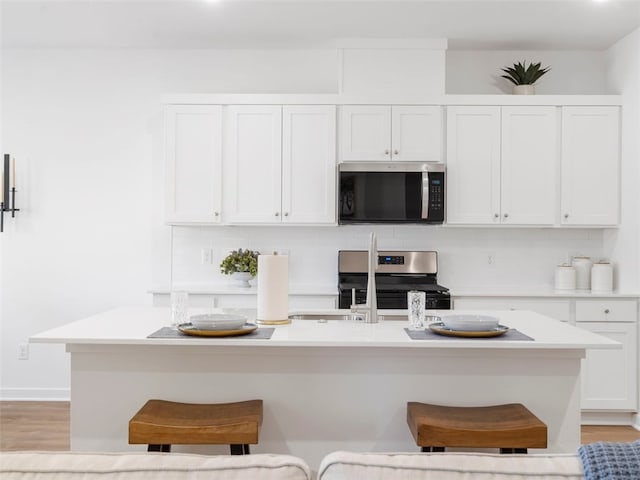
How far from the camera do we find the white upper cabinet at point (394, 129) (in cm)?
405

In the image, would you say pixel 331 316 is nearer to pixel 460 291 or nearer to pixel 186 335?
pixel 186 335

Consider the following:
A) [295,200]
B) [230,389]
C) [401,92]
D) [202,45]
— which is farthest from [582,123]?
[230,389]

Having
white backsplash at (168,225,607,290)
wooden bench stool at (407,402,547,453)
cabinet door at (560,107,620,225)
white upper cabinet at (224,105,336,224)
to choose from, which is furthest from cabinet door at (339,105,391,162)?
wooden bench stool at (407,402,547,453)

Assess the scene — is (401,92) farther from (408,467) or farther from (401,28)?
(408,467)

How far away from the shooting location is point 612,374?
3.87 metres

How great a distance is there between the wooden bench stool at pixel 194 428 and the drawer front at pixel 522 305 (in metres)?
2.32

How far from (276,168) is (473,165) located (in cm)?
137

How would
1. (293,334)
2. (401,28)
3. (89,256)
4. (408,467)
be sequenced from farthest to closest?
(89,256) < (401,28) < (293,334) < (408,467)

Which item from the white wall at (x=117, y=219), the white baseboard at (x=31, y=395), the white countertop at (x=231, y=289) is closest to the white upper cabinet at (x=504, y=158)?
the white wall at (x=117, y=219)

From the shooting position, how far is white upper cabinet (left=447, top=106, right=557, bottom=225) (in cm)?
407

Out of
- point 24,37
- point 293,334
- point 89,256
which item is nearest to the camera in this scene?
point 293,334

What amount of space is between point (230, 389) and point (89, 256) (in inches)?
104

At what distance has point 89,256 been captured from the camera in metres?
4.43

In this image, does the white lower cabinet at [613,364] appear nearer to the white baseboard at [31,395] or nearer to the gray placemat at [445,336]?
the gray placemat at [445,336]
